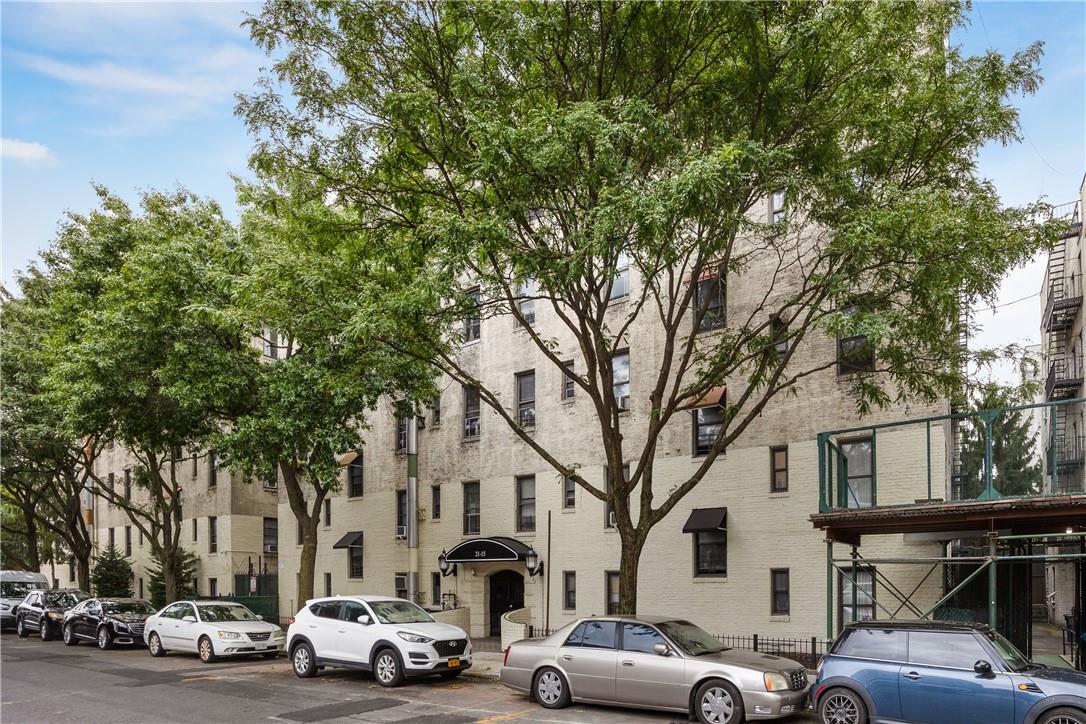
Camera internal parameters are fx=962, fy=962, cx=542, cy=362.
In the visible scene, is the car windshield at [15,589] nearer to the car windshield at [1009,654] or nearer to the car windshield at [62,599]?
the car windshield at [62,599]

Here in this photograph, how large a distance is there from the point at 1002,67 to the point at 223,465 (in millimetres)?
20848

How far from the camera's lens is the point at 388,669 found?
18.2 meters

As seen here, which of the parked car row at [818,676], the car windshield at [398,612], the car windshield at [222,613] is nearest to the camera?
the parked car row at [818,676]

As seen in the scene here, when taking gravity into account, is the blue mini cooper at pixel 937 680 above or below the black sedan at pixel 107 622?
above

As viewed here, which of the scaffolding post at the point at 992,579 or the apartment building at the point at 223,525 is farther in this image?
the apartment building at the point at 223,525

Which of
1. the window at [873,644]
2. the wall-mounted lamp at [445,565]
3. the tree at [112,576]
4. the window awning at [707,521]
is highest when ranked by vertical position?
the window awning at [707,521]

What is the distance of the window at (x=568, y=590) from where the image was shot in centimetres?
2719

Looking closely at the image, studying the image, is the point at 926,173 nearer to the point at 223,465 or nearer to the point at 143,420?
the point at 223,465

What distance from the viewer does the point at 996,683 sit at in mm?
11805

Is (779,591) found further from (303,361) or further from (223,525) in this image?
(223,525)

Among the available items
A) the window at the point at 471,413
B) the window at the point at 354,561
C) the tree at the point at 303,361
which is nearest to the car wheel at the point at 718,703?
the tree at the point at 303,361

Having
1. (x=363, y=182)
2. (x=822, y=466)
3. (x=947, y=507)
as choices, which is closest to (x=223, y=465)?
(x=363, y=182)

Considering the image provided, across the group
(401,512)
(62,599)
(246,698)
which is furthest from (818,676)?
(62,599)

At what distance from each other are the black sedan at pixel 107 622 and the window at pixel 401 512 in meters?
8.01
